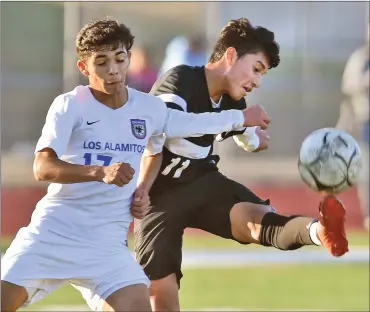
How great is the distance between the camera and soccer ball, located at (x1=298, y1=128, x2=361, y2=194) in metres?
5.45

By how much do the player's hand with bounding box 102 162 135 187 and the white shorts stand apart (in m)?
0.46

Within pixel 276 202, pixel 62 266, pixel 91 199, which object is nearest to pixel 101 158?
pixel 91 199

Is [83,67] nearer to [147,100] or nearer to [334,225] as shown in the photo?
[147,100]

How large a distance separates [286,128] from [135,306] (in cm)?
1186

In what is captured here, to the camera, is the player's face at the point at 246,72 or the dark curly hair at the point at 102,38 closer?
the dark curly hair at the point at 102,38

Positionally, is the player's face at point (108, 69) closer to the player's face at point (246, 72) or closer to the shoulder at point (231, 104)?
the player's face at point (246, 72)

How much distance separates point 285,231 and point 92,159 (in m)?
1.14

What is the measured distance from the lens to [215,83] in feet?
19.3

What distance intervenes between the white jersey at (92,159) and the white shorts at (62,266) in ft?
0.17

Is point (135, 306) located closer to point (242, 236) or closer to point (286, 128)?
point (242, 236)

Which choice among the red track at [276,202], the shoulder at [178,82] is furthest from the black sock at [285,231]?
the red track at [276,202]

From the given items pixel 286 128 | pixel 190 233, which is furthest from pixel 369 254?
pixel 286 128

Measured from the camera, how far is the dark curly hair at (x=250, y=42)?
19.1ft

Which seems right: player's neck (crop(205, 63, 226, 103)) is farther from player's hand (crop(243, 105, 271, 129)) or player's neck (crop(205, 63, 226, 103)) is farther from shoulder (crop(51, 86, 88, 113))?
shoulder (crop(51, 86, 88, 113))
